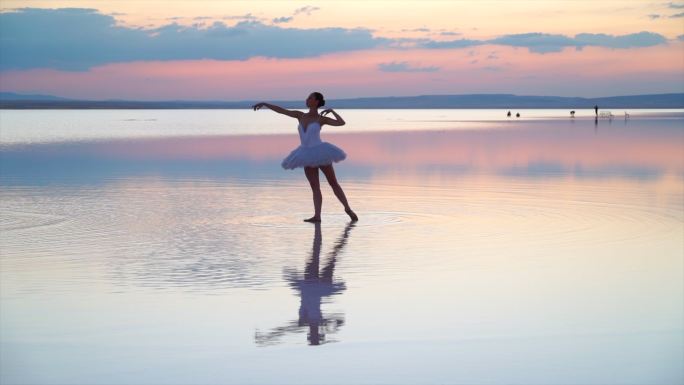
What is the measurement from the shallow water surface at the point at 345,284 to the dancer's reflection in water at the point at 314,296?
30 mm

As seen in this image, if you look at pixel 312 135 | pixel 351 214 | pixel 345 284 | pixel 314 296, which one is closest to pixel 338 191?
pixel 351 214

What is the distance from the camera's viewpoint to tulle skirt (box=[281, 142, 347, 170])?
1585 centimetres

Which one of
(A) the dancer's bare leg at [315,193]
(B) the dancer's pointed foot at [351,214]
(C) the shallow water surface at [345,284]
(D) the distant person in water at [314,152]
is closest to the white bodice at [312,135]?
(D) the distant person in water at [314,152]

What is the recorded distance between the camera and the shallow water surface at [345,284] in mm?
6863

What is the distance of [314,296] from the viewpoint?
30.3 ft

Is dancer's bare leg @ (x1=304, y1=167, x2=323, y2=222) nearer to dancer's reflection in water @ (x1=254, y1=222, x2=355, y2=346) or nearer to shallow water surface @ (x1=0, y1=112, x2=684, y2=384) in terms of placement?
shallow water surface @ (x1=0, y1=112, x2=684, y2=384)

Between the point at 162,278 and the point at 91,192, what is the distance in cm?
1000

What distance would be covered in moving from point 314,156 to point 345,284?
6.24m

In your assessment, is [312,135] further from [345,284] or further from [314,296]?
[314,296]

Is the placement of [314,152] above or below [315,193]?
above

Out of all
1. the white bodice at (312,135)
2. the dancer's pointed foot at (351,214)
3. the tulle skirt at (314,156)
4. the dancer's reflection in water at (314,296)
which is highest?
the white bodice at (312,135)

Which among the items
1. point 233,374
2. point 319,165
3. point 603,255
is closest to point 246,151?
point 319,165

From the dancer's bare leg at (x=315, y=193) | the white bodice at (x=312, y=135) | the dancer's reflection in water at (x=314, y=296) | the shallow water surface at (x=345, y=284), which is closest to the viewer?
the shallow water surface at (x=345, y=284)

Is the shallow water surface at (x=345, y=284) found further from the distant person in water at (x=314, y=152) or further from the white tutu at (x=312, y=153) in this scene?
the white tutu at (x=312, y=153)
